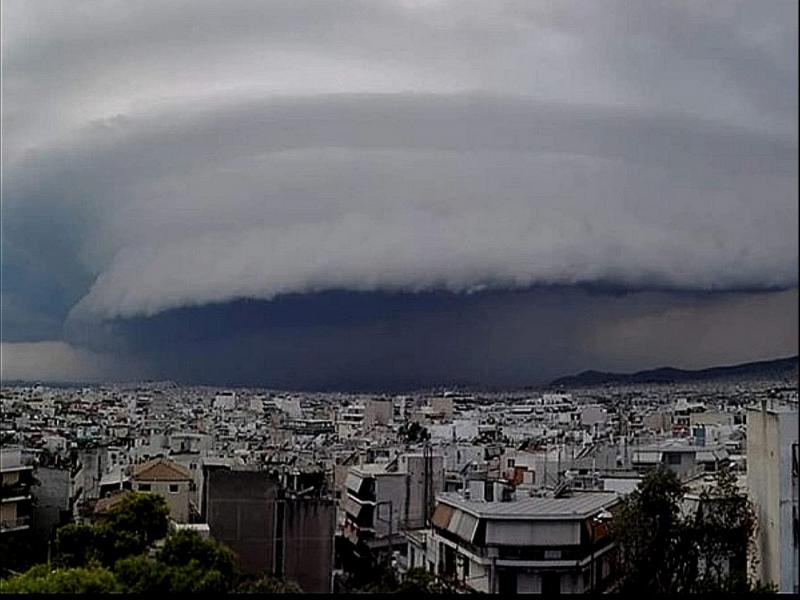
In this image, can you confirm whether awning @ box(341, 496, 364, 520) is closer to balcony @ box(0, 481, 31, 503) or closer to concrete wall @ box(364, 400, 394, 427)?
concrete wall @ box(364, 400, 394, 427)

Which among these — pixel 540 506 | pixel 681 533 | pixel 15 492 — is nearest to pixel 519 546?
pixel 540 506

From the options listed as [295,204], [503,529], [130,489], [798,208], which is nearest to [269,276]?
[295,204]

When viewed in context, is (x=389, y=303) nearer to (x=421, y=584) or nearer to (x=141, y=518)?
(x=421, y=584)

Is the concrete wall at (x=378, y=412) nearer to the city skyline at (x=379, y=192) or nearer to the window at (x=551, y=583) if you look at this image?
the city skyline at (x=379, y=192)

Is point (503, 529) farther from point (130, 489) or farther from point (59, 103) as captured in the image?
point (59, 103)

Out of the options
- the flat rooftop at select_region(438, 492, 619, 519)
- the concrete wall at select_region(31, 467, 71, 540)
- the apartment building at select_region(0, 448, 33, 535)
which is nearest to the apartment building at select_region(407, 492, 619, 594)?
the flat rooftop at select_region(438, 492, 619, 519)
